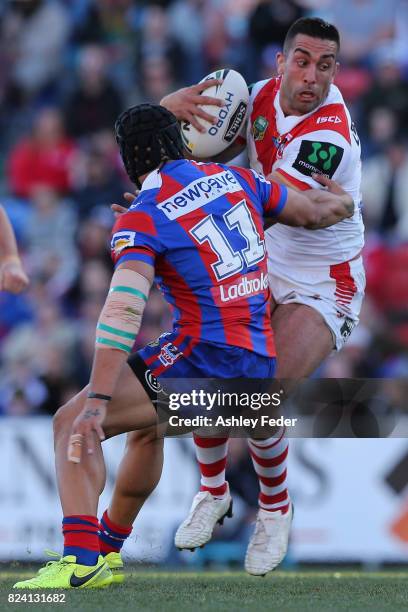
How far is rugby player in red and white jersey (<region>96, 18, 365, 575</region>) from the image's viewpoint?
20.2ft

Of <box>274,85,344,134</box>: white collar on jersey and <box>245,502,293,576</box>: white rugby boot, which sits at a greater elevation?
<box>274,85,344,134</box>: white collar on jersey

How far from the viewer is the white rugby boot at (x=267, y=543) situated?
6406 mm

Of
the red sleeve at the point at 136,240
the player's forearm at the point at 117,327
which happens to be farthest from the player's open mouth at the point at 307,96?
the player's forearm at the point at 117,327

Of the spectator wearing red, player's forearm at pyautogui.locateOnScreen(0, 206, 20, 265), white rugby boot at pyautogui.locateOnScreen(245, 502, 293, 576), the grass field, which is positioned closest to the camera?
the grass field

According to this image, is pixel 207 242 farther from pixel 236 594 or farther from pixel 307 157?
pixel 236 594

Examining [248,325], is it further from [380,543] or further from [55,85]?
[55,85]

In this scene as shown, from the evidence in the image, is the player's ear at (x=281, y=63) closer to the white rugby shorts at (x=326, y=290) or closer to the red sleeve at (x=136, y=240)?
the white rugby shorts at (x=326, y=290)

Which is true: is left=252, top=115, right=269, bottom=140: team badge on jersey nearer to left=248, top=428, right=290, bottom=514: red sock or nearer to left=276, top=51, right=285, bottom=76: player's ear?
left=276, top=51, right=285, bottom=76: player's ear

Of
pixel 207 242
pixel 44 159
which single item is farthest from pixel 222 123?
pixel 44 159

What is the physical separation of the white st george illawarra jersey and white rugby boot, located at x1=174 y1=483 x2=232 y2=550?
135 cm

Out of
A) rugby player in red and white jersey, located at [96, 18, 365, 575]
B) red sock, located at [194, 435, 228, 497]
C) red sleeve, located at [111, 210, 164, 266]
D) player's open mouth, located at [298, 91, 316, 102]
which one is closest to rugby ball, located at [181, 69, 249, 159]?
rugby player in red and white jersey, located at [96, 18, 365, 575]

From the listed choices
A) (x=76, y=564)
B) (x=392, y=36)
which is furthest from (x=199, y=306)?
(x=392, y=36)

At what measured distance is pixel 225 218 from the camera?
5652mm

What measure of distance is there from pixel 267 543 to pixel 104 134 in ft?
22.4
